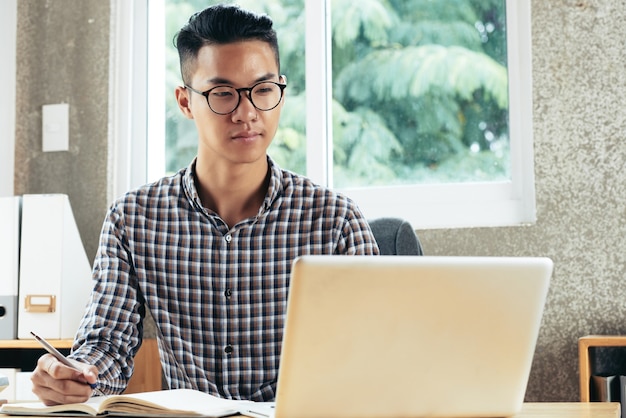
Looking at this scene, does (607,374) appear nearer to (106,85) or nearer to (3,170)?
(106,85)

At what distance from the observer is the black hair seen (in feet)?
5.49

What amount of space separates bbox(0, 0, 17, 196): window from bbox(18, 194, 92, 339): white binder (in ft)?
1.53

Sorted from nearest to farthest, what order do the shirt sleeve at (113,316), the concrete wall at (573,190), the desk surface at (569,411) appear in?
the desk surface at (569,411) → the shirt sleeve at (113,316) → the concrete wall at (573,190)

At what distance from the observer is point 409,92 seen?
8.42 ft

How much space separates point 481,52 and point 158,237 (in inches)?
50.6

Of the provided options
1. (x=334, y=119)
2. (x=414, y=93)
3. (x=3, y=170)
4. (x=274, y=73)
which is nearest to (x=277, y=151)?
(x=334, y=119)

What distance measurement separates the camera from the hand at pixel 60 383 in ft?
3.80

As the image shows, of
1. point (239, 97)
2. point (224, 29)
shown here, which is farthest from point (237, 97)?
point (224, 29)

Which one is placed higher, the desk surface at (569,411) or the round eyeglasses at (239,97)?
the round eyeglasses at (239,97)

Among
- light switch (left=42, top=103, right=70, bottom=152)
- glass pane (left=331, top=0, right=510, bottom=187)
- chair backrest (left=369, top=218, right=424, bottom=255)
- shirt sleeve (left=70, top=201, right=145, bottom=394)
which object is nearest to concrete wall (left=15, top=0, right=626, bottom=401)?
glass pane (left=331, top=0, right=510, bottom=187)

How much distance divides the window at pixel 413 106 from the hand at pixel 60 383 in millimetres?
1467

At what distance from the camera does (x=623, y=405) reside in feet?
6.55

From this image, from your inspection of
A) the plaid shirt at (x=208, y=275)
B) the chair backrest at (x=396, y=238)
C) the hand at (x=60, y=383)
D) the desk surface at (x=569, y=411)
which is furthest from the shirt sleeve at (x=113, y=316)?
the desk surface at (x=569, y=411)

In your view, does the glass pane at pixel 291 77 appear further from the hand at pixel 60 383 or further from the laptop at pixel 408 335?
the laptop at pixel 408 335
